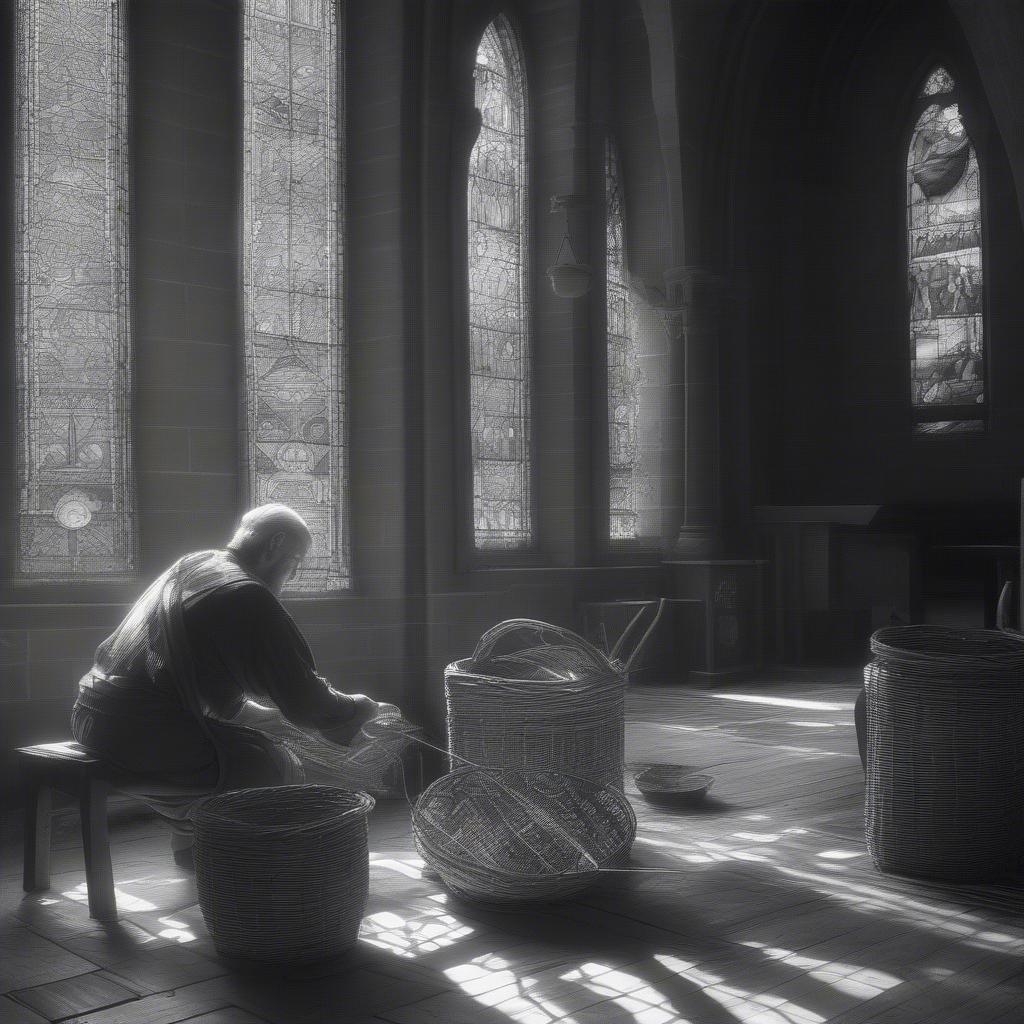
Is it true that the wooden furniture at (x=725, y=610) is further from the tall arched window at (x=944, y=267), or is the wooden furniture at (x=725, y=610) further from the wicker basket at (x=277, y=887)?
the wicker basket at (x=277, y=887)

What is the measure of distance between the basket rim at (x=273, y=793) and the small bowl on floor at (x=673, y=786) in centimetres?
190

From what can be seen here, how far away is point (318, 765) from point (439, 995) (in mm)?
1250

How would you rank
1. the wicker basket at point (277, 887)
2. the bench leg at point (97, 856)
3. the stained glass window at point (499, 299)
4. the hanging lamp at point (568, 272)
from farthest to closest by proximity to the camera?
the stained glass window at point (499, 299)
the hanging lamp at point (568, 272)
the bench leg at point (97, 856)
the wicker basket at point (277, 887)

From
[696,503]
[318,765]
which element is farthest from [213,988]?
[696,503]

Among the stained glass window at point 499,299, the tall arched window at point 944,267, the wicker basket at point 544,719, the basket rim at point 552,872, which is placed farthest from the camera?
the tall arched window at point 944,267

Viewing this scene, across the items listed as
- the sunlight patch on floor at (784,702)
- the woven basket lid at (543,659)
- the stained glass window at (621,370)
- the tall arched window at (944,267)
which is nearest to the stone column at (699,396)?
the stained glass window at (621,370)

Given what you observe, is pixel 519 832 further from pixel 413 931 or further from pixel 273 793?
pixel 273 793

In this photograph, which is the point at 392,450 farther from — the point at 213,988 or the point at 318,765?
the point at 213,988

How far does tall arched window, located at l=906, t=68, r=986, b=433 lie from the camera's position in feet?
38.3

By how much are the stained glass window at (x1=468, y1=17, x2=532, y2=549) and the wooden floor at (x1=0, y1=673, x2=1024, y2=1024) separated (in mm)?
5342

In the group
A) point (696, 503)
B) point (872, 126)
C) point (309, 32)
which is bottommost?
point (696, 503)

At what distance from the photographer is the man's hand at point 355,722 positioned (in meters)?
3.63

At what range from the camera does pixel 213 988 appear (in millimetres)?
2916

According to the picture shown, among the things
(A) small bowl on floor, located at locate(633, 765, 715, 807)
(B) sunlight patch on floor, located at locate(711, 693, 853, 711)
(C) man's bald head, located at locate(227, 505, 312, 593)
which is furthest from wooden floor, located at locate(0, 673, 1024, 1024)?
(B) sunlight patch on floor, located at locate(711, 693, 853, 711)
